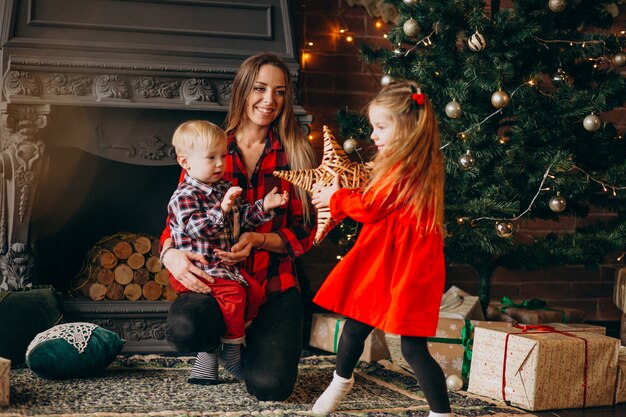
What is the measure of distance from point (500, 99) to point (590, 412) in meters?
1.09

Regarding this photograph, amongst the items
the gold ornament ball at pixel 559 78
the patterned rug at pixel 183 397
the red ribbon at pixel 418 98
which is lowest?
the patterned rug at pixel 183 397

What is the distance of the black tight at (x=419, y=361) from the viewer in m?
2.14

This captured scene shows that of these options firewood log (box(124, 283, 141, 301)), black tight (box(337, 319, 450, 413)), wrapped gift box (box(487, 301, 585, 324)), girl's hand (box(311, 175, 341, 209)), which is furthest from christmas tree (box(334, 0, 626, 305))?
firewood log (box(124, 283, 141, 301))

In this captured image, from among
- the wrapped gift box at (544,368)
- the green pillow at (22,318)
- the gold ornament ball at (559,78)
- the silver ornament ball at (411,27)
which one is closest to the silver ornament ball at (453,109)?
the silver ornament ball at (411,27)

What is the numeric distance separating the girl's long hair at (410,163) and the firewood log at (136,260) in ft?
4.71

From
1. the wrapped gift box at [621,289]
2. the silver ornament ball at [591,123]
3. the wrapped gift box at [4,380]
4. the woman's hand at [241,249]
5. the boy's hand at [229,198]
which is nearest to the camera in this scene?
the wrapped gift box at [4,380]

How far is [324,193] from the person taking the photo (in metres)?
2.33

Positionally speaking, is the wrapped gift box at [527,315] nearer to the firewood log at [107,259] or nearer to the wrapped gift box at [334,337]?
the wrapped gift box at [334,337]

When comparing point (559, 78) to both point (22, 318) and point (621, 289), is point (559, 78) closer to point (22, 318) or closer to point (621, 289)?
point (621, 289)

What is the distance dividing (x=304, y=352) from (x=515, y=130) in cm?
122

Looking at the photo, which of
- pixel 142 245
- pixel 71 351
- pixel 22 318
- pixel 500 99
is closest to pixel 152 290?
pixel 142 245

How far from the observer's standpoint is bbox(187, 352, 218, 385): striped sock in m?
2.65

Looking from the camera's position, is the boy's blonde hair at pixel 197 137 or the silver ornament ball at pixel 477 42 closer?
the boy's blonde hair at pixel 197 137

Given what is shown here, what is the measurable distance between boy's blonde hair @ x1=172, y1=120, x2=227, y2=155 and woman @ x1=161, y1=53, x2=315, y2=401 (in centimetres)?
23
